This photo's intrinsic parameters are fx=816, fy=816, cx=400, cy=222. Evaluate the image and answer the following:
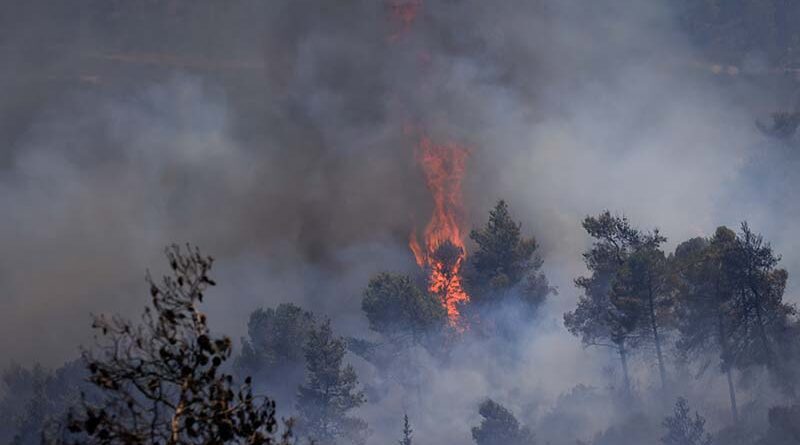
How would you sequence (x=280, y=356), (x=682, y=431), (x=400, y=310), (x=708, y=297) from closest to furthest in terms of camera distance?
(x=682, y=431) < (x=708, y=297) < (x=280, y=356) < (x=400, y=310)

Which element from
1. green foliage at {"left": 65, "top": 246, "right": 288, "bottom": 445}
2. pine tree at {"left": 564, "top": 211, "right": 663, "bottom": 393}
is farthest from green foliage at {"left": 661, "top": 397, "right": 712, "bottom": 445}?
green foliage at {"left": 65, "top": 246, "right": 288, "bottom": 445}

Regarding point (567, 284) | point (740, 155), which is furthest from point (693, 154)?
point (567, 284)

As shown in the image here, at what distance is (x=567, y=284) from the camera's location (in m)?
114

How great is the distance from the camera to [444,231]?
123m

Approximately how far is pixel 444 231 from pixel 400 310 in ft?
138

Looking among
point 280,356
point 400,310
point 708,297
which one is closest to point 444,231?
point 400,310

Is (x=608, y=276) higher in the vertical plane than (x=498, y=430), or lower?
higher

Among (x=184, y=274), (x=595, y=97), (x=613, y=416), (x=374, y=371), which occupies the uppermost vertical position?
(x=595, y=97)

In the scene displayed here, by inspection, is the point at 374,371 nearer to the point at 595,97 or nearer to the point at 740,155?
the point at 740,155

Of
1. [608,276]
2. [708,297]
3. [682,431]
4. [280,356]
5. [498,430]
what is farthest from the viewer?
[280,356]

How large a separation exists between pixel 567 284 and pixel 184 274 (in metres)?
105

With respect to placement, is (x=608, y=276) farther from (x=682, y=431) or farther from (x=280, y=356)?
(x=280, y=356)

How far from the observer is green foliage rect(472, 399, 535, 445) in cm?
6431

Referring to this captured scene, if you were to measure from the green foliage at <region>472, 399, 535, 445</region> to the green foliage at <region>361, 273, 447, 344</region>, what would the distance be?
58.4 ft
